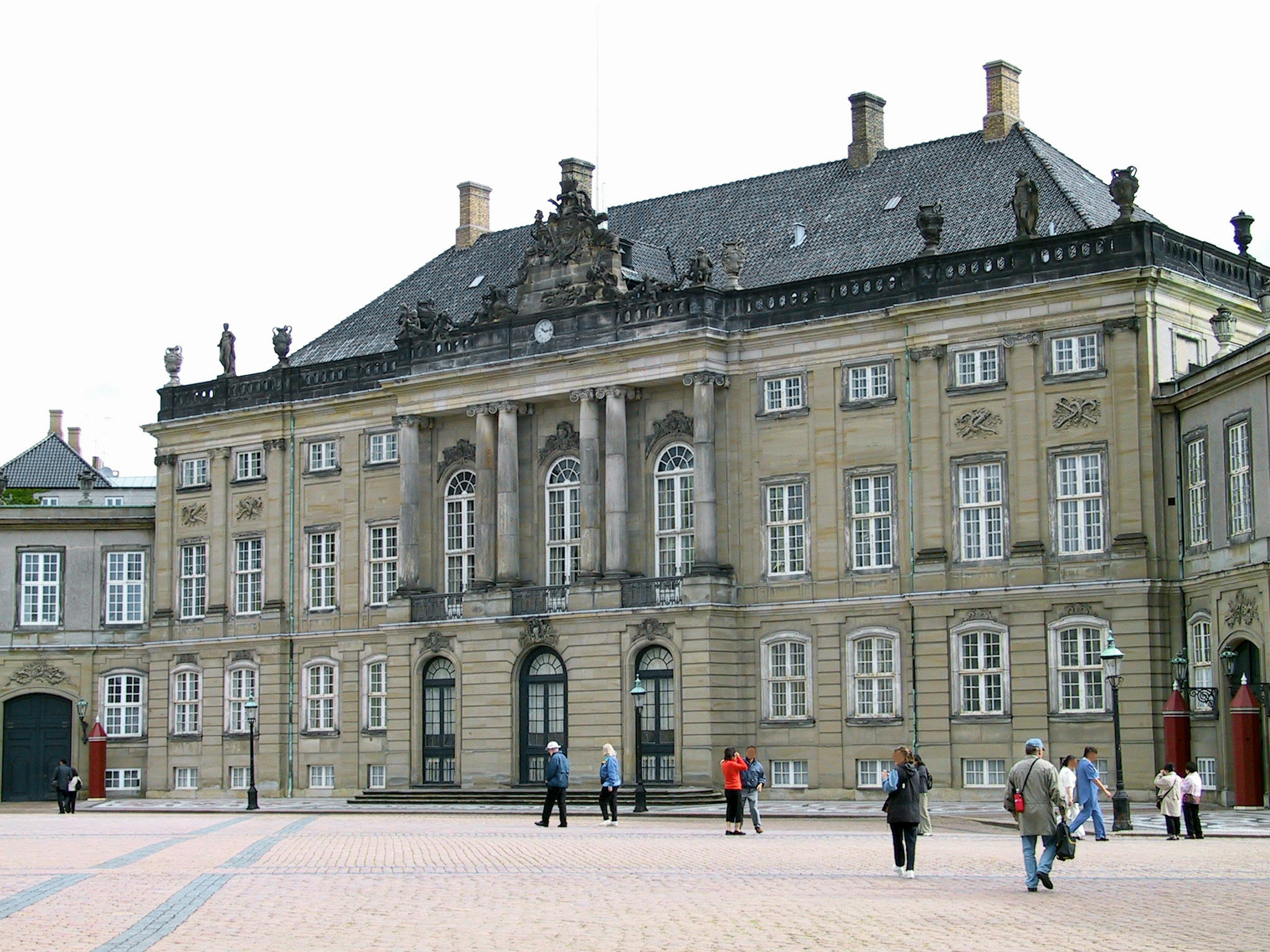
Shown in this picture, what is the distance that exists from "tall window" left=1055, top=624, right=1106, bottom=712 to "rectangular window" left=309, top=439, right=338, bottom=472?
81.8ft

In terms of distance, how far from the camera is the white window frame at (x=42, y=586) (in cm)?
6744

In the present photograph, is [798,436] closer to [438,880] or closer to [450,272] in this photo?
[450,272]

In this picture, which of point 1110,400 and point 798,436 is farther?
point 798,436

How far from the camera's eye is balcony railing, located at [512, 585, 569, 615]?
2142 inches

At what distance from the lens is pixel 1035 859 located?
2300cm

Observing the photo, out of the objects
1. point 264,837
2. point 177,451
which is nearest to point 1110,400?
point 264,837

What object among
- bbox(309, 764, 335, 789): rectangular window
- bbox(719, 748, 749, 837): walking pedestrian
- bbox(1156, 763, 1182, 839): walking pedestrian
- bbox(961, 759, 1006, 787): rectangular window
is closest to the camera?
bbox(1156, 763, 1182, 839): walking pedestrian

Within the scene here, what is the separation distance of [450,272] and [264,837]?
32394 mm

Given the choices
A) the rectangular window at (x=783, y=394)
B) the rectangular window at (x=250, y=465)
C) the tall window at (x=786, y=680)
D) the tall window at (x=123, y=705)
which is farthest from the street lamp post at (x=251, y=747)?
the rectangular window at (x=783, y=394)

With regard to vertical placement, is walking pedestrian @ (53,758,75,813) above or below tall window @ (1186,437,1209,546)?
below

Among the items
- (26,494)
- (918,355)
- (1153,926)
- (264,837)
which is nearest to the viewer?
(1153,926)

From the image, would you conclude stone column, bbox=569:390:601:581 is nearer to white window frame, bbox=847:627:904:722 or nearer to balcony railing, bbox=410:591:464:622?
balcony railing, bbox=410:591:464:622

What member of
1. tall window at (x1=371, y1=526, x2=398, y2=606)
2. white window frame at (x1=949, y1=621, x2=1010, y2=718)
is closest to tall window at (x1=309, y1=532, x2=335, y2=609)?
tall window at (x1=371, y1=526, x2=398, y2=606)

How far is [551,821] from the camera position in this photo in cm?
4209
